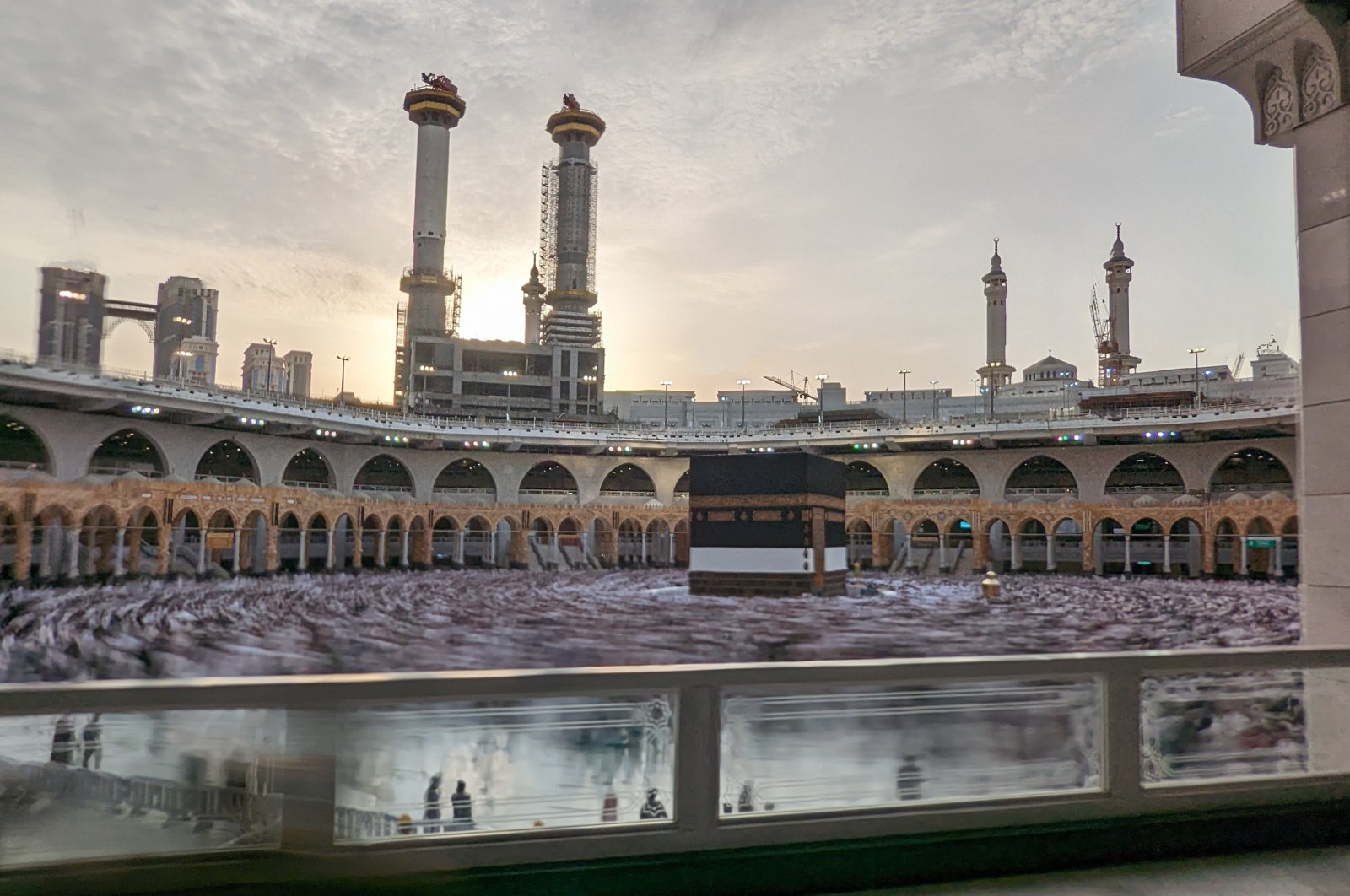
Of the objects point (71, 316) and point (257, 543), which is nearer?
point (257, 543)

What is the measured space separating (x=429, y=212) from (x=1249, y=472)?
75767 millimetres

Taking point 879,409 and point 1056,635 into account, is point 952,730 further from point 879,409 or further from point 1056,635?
point 879,409

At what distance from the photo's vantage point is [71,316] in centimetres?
11512

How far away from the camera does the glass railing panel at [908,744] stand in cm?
257

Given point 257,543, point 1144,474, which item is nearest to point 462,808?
point 257,543

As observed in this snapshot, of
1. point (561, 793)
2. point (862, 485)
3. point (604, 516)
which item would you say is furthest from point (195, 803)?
point (862, 485)

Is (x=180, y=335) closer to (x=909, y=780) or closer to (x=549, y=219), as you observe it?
(x=549, y=219)

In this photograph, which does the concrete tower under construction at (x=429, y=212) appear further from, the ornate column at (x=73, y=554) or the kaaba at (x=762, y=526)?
the kaaba at (x=762, y=526)

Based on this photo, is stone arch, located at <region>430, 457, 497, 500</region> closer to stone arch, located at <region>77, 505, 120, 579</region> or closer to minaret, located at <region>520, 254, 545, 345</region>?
stone arch, located at <region>77, 505, 120, 579</region>

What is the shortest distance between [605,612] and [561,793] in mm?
14217

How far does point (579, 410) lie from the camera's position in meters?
78.3

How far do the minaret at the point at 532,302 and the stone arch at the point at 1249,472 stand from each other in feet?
277

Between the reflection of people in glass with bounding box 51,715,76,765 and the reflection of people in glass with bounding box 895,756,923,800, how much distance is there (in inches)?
94.8

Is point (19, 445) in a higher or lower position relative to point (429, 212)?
lower
